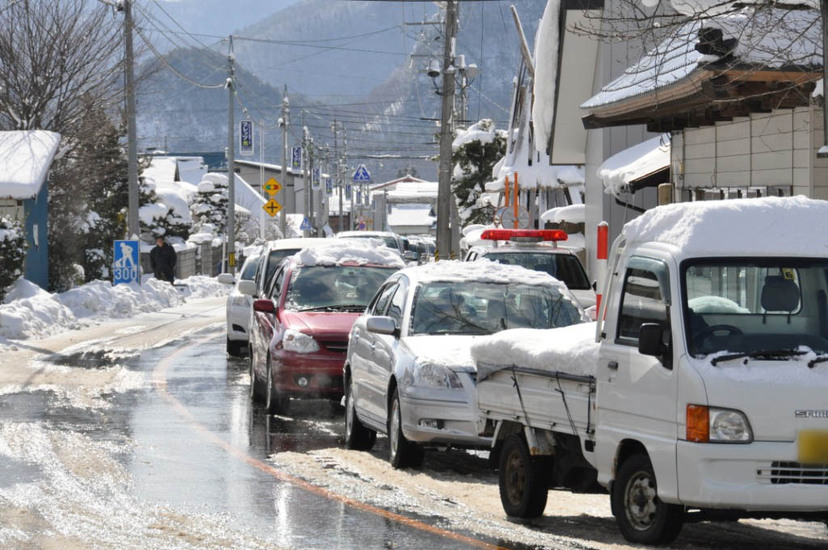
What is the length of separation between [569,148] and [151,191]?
1141 inches

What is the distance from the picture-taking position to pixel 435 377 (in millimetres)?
11844

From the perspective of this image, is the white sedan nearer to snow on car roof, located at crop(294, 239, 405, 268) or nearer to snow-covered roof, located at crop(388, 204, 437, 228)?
snow on car roof, located at crop(294, 239, 405, 268)

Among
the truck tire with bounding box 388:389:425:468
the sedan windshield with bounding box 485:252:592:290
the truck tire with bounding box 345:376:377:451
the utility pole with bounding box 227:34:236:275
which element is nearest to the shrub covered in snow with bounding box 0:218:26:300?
the sedan windshield with bounding box 485:252:592:290

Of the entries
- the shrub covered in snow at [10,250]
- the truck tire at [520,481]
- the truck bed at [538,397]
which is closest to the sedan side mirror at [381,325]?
the truck bed at [538,397]

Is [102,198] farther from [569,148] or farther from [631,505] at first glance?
[631,505]

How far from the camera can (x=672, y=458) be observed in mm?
8141

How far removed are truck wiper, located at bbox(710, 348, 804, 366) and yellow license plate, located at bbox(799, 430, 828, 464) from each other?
469mm

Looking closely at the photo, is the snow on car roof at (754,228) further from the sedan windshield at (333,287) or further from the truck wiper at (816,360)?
the sedan windshield at (333,287)

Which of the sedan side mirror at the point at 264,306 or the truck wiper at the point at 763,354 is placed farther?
the sedan side mirror at the point at 264,306

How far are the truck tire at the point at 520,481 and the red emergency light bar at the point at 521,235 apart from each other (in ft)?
39.2

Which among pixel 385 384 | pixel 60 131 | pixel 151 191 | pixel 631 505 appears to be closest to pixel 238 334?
pixel 385 384

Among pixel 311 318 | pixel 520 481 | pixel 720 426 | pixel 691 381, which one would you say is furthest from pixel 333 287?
pixel 720 426

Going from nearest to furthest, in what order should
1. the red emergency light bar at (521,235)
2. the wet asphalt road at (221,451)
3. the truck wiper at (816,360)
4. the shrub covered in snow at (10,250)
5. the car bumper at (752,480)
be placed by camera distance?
the car bumper at (752,480)
the truck wiper at (816,360)
the wet asphalt road at (221,451)
the red emergency light bar at (521,235)
the shrub covered in snow at (10,250)

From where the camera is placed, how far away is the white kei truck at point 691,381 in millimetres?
7977
